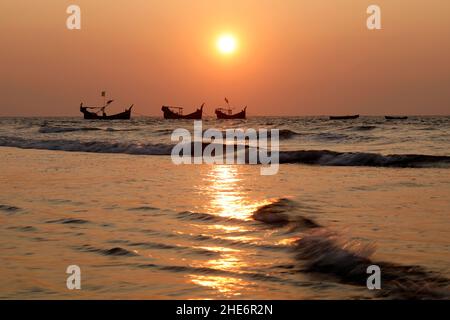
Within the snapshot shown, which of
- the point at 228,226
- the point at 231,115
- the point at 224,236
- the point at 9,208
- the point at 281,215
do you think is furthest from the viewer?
the point at 231,115

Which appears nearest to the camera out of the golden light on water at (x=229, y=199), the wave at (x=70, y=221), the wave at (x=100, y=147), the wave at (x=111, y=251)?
the wave at (x=111, y=251)

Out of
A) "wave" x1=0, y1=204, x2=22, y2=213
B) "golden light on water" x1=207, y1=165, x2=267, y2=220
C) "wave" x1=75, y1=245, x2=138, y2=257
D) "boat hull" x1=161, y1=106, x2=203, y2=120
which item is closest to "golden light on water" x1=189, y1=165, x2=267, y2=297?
"golden light on water" x1=207, y1=165, x2=267, y2=220

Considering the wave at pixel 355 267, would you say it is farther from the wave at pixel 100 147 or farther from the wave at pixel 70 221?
the wave at pixel 100 147

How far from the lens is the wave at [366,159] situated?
23438mm

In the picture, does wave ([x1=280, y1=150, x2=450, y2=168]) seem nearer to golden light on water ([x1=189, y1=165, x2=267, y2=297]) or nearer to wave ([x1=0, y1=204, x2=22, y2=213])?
golden light on water ([x1=189, y1=165, x2=267, y2=297])

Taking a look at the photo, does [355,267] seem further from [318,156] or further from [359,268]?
[318,156]

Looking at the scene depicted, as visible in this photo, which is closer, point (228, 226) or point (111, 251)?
point (111, 251)

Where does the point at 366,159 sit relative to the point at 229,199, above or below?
below

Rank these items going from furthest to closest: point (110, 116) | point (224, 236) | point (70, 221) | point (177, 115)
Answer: point (177, 115) < point (110, 116) < point (70, 221) < point (224, 236)

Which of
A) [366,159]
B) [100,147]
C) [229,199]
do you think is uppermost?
[229,199]

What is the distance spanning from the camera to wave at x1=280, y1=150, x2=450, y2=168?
23.4m

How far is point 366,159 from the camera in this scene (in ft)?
83.5

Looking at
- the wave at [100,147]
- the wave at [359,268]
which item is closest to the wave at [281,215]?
the wave at [359,268]

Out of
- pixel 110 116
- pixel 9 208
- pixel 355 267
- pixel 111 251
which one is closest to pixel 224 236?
pixel 111 251
